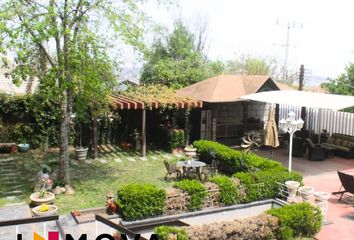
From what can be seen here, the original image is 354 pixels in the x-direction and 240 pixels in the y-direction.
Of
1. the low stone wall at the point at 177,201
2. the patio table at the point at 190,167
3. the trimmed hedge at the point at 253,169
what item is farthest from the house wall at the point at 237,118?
the low stone wall at the point at 177,201

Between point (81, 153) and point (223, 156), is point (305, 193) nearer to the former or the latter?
point (223, 156)

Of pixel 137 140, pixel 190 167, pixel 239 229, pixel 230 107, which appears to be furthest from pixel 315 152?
pixel 239 229

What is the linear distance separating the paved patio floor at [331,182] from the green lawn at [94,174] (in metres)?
5.48

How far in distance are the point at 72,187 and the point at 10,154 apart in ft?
21.0

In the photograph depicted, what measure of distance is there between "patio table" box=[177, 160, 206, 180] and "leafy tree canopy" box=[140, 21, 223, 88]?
12.5 m

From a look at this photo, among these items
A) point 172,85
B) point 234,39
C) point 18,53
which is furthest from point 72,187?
point 234,39

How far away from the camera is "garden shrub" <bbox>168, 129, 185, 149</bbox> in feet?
67.2

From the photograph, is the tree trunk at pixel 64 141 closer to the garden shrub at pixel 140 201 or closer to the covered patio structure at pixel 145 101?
the garden shrub at pixel 140 201

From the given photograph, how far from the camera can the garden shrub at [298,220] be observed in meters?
10.3

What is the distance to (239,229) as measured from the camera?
375 inches

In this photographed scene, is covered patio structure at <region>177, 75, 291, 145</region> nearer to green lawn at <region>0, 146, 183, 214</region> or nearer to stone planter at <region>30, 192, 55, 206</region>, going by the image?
green lawn at <region>0, 146, 183, 214</region>

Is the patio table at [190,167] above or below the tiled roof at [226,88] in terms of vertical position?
below

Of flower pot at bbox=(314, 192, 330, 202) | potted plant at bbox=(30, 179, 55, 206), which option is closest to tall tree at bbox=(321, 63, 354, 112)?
flower pot at bbox=(314, 192, 330, 202)

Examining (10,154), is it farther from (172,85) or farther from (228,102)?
(172,85)
